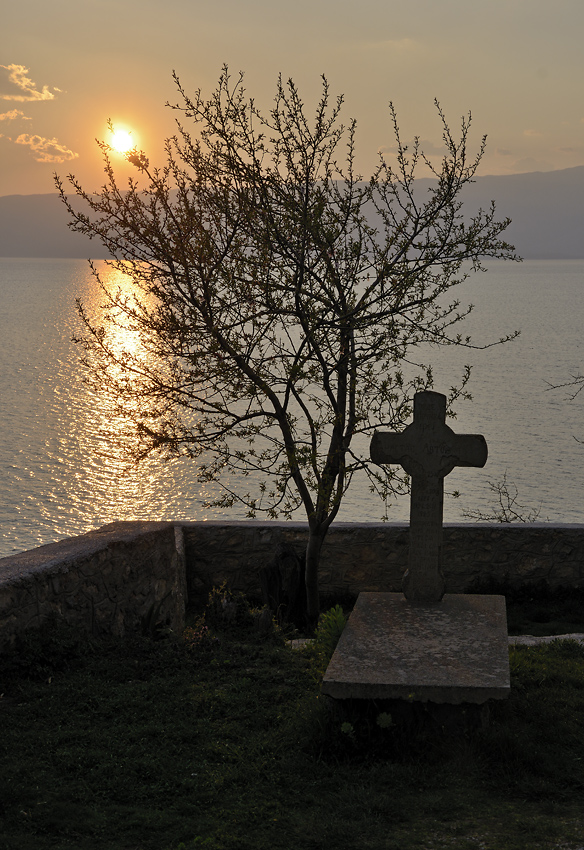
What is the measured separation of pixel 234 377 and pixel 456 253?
2.93m

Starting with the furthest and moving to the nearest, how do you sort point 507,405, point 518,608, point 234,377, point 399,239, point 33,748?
point 507,405 < point 518,608 < point 399,239 < point 234,377 < point 33,748

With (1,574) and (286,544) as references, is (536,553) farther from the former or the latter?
(1,574)

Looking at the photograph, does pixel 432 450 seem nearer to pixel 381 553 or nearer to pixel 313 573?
pixel 313 573

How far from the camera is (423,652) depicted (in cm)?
538

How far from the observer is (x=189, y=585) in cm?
1009

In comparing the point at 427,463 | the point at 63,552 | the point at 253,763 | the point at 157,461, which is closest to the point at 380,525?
the point at 427,463

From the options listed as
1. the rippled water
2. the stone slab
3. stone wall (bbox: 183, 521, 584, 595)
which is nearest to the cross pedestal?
the stone slab

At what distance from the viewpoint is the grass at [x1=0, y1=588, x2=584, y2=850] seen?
157 inches

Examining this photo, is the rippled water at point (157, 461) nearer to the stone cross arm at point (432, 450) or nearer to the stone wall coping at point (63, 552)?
the stone wall coping at point (63, 552)

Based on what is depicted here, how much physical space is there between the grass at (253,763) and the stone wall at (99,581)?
0.26 m

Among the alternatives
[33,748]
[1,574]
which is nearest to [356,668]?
[33,748]

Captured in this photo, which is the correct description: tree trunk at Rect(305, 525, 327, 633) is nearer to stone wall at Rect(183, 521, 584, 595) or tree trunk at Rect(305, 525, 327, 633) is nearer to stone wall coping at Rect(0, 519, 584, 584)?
stone wall at Rect(183, 521, 584, 595)

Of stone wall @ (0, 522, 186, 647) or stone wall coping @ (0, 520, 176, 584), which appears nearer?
stone wall @ (0, 522, 186, 647)

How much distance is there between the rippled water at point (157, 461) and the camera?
23.3 meters
